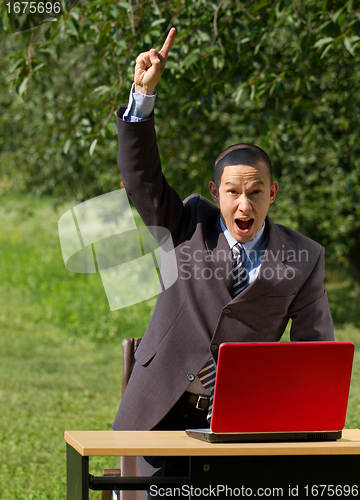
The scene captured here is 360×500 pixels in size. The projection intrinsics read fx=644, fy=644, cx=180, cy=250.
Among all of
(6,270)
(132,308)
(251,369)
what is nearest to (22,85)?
(251,369)

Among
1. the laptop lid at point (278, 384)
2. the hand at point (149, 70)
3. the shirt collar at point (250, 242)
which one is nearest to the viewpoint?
the laptop lid at point (278, 384)

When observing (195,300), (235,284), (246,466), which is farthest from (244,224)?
(246,466)

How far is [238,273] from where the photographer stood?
2342mm

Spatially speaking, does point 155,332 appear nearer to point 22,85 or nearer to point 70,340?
point 22,85

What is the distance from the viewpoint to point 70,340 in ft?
33.6

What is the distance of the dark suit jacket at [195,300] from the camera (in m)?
2.24

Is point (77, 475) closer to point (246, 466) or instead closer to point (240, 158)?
point (246, 466)

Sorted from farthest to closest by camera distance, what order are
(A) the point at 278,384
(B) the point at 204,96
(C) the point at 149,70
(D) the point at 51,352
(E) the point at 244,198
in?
(D) the point at 51,352 → (B) the point at 204,96 → (E) the point at 244,198 → (C) the point at 149,70 → (A) the point at 278,384

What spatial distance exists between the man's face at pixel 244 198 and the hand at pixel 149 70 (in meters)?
0.40

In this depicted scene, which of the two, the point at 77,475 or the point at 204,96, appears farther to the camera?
the point at 204,96

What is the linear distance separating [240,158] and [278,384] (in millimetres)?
826
